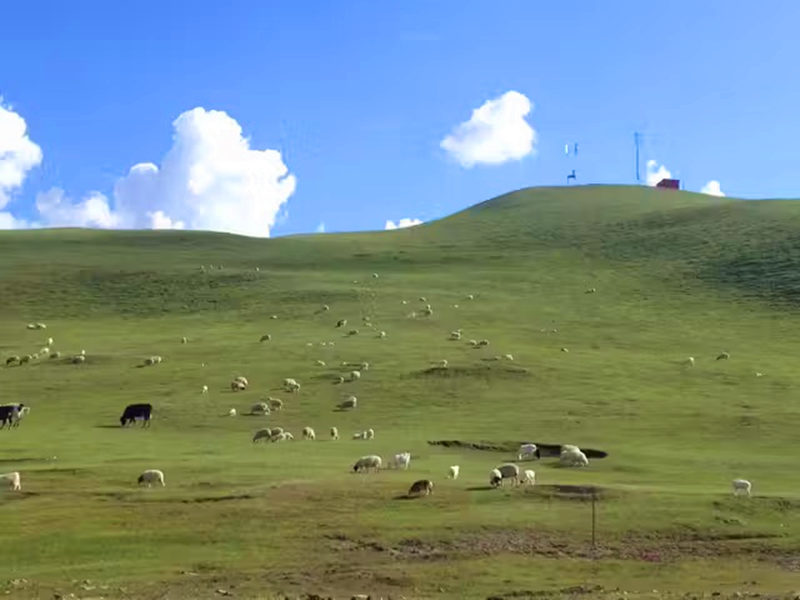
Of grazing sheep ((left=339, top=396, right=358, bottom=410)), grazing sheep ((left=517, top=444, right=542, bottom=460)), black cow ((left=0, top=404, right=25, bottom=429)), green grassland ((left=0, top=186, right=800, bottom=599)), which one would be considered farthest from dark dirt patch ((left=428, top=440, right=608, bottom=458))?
black cow ((left=0, top=404, right=25, bottom=429))

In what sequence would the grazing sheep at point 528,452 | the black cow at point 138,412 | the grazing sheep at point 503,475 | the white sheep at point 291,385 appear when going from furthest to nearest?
the white sheep at point 291,385 < the black cow at point 138,412 < the grazing sheep at point 528,452 < the grazing sheep at point 503,475

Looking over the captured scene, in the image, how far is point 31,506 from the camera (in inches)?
1157

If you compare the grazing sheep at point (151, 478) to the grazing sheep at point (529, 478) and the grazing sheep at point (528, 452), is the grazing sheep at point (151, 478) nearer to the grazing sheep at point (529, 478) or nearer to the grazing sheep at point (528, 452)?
the grazing sheep at point (529, 478)

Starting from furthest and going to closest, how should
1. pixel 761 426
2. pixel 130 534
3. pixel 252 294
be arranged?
pixel 252 294
pixel 761 426
pixel 130 534

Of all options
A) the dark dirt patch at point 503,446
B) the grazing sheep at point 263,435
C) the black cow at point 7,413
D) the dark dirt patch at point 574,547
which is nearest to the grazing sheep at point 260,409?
the grazing sheep at point 263,435

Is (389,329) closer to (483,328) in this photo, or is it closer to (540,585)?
Answer: (483,328)

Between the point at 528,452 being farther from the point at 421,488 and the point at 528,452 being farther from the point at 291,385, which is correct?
the point at 291,385

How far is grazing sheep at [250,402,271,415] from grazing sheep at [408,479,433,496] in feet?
67.1

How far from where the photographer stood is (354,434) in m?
45.5

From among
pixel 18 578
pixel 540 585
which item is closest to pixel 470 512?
pixel 540 585

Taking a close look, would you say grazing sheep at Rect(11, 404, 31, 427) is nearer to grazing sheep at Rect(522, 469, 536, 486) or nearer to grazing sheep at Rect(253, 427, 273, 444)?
grazing sheep at Rect(253, 427, 273, 444)

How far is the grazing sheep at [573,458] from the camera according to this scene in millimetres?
37688

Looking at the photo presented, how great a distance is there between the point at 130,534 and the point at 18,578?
413cm

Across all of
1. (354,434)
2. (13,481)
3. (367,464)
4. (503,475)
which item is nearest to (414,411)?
(354,434)
